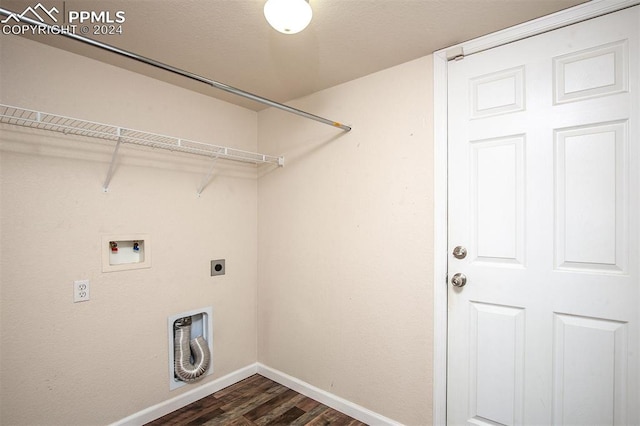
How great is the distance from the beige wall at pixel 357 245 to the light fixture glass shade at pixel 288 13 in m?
0.90

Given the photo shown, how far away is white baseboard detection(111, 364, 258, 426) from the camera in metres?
2.05

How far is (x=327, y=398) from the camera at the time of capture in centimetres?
229

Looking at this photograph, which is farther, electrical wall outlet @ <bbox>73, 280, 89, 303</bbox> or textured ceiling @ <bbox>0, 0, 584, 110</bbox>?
electrical wall outlet @ <bbox>73, 280, 89, 303</bbox>

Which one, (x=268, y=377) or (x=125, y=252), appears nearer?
(x=125, y=252)

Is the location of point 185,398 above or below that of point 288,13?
below

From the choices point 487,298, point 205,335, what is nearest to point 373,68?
point 487,298

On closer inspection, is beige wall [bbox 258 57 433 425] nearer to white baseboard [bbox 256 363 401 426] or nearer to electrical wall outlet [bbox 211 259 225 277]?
white baseboard [bbox 256 363 401 426]

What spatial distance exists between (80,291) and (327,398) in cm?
170

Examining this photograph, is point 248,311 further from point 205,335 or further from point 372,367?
point 372,367

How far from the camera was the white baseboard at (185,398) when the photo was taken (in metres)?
2.05

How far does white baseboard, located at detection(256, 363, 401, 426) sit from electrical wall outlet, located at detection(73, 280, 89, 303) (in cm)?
147
